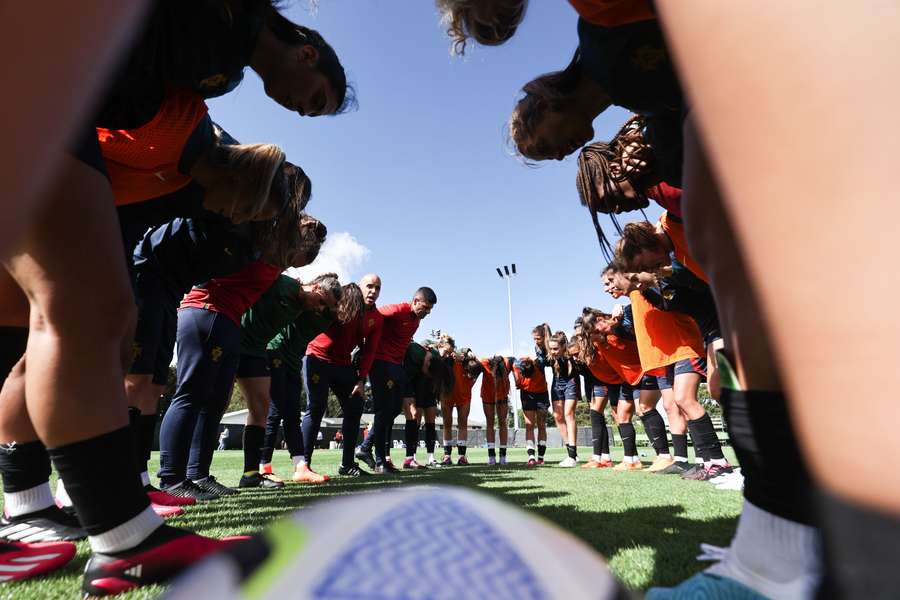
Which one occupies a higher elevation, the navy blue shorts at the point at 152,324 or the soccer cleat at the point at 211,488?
the navy blue shorts at the point at 152,324

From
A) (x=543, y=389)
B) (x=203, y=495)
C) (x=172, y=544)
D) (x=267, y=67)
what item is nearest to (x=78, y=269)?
→ (x=172, y=544)

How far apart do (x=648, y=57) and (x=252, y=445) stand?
431 centimetres

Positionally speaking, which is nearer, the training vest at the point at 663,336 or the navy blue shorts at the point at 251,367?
the navy blue shorts at the point at 251,367

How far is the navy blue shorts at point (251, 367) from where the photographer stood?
4.29 m

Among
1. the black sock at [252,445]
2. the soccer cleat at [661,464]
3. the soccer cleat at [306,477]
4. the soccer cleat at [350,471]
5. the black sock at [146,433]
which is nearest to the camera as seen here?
the black sock at [146,433]

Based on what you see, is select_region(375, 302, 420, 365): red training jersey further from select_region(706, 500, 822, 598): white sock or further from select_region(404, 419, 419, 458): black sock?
select_region(706, 500, 822, 598): white sock

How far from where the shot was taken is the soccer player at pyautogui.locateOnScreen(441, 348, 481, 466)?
9711 mm

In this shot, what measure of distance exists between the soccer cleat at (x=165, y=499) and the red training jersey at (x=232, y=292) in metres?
1.16

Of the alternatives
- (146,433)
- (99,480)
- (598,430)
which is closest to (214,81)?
(99,480)

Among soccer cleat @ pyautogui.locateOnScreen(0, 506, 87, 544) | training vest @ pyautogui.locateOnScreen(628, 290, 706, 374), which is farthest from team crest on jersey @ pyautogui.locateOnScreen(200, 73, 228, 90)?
training vest @ pyautogui.locateOnScreen(628, 290, 706, 374)

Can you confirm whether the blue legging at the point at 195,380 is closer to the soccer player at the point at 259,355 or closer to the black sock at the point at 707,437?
the soccer player at the point at 259,355

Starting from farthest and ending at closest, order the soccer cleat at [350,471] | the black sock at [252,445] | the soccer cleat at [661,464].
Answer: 1. the soccer cleat at [350,471]
2. the soccer cleat at [661,464]
3. the black sock at [252,445]

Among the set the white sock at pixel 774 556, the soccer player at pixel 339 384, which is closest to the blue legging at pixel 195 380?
the soccer player at pixel 339 384

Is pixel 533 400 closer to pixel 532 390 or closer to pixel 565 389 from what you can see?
pixel 532 390
